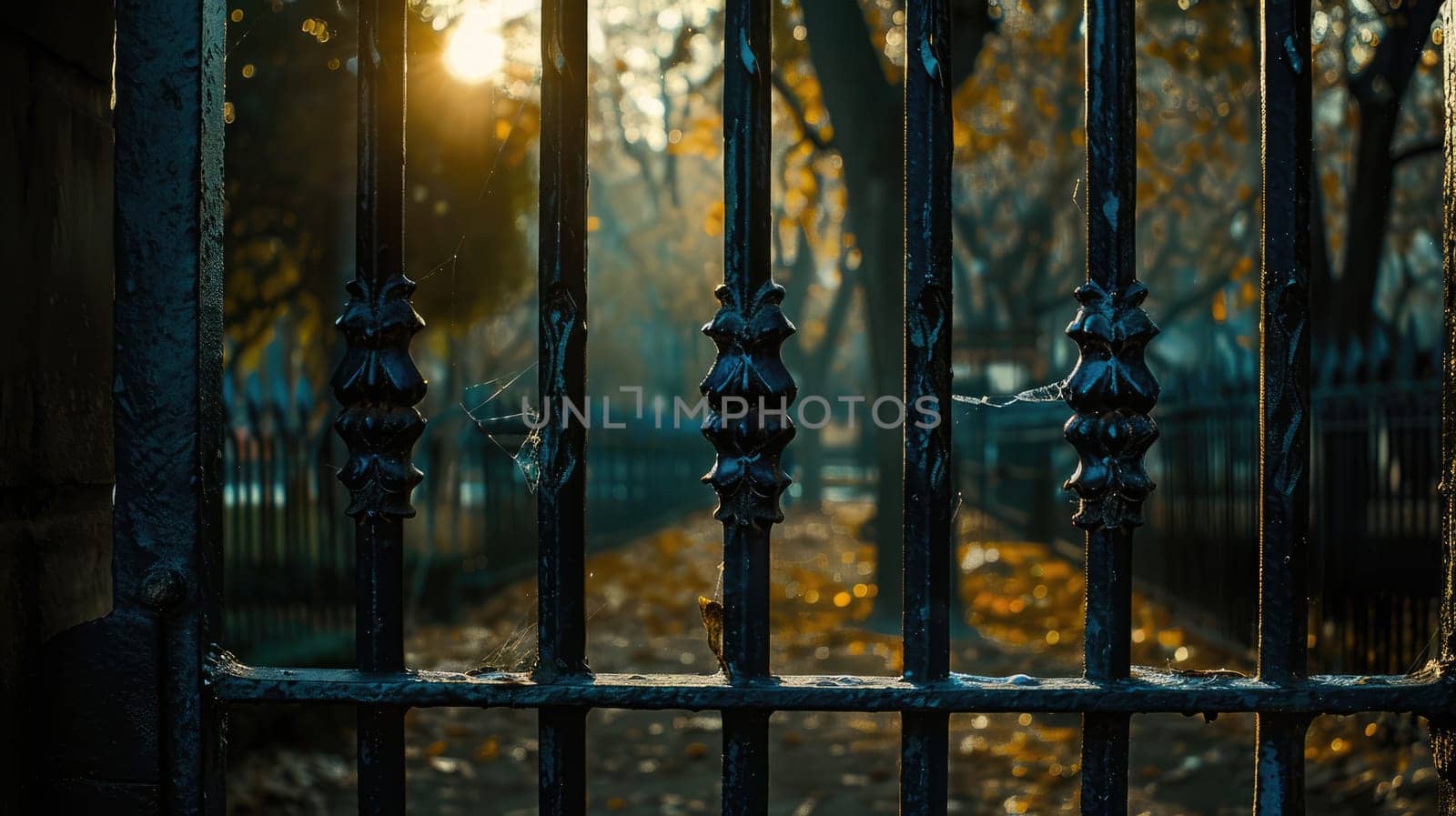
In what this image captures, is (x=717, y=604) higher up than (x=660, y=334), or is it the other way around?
(x=660, y=334)

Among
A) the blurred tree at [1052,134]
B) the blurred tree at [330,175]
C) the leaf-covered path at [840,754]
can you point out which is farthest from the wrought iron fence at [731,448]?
the blurred tree at [330,175]

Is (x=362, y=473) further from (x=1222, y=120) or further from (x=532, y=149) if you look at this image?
(x=1222, y=120)

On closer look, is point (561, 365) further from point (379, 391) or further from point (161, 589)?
point (161, 589)

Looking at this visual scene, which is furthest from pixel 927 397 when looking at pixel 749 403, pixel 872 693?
pixel 872 693

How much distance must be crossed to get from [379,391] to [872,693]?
2.52 ft

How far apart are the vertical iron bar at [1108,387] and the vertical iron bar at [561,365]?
0.66m

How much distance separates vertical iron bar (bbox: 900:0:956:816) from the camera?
56.7 inches

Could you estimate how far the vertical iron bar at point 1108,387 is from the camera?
1.44m

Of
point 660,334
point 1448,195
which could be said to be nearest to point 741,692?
point 1448,195

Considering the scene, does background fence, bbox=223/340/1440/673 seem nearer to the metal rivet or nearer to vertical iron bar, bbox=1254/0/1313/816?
the metal rivet

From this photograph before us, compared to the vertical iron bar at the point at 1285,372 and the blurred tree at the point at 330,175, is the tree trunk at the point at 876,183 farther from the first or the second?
the vertical iron bar at the point at 1285,372

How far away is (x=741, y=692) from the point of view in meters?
1.44

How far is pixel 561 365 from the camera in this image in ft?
4.83

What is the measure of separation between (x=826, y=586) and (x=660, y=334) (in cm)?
2949
